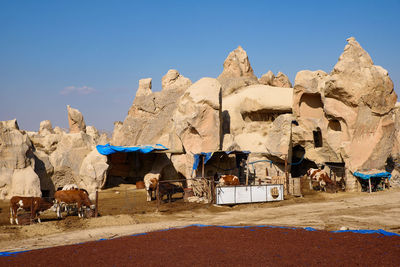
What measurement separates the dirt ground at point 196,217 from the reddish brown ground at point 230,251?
2207 mm

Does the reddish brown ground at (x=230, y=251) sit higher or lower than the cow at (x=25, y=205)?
lower

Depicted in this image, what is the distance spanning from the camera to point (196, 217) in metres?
16.8

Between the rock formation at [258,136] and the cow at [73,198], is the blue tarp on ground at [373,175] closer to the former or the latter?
the rock formation at [258,136]

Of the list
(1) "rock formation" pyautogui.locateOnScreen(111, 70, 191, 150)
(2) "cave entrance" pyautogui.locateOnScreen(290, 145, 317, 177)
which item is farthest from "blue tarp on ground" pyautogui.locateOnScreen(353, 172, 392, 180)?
(1) "rock formation" pyautogui.locateOnScreen(111, 70, 191, 150)

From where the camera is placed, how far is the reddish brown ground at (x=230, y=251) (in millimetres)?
8500

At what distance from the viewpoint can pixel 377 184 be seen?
24.9 m

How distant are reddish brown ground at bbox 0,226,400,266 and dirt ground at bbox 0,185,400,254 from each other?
7.24ft

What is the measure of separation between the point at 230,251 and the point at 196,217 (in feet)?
24.4

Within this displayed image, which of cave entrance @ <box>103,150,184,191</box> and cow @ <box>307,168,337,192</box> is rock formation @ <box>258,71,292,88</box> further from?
cow @ <box>307,168,337,192</box>

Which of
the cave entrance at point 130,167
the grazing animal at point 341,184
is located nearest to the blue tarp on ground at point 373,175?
the grazing animal at point 341,184

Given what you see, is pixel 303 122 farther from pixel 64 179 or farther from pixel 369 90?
pixel 64 179

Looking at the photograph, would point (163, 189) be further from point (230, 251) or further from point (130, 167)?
point (230, 251)

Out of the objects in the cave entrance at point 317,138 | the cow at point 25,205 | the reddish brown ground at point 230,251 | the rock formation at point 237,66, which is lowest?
the reddish brown ground at point 230,251

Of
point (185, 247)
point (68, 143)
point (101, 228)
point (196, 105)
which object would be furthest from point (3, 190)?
point (185, 247)
